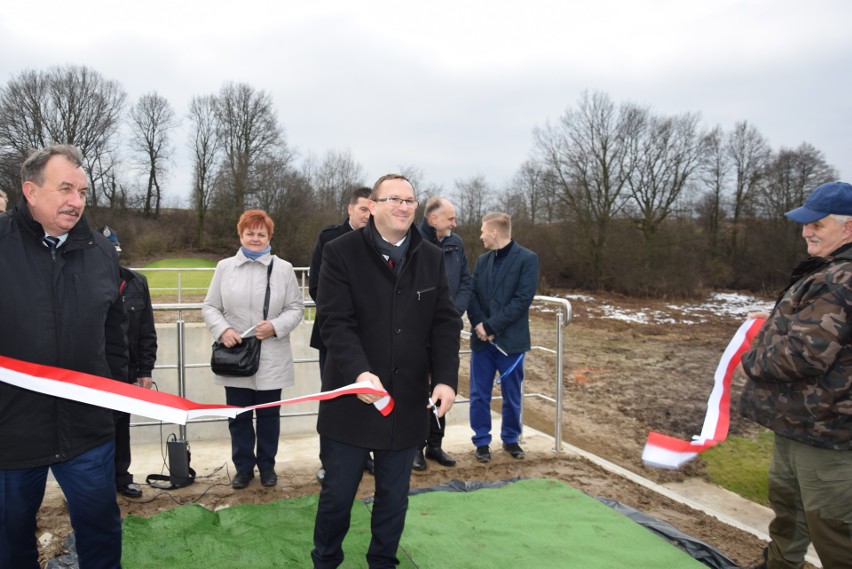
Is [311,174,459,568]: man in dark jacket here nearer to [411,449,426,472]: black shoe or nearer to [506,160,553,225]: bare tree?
[411,449,426,472]: black shoe

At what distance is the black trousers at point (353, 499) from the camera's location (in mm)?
2523

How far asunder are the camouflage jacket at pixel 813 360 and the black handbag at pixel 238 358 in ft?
9.76

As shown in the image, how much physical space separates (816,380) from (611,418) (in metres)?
6.00

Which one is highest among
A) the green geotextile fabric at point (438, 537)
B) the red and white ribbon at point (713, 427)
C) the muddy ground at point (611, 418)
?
the red and white ribbon at point (713, 427)

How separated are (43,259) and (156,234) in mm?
32610

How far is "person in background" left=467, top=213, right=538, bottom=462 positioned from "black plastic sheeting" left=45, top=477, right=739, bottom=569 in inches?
25.7

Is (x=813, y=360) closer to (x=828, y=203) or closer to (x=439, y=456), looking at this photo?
(x=828, y=203)

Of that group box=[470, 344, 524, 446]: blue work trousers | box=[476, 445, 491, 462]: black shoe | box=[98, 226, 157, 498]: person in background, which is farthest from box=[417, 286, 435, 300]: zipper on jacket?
box=[476, 445, 491, 462]: black shoe

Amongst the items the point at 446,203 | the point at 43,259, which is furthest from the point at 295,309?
the point at 43,259

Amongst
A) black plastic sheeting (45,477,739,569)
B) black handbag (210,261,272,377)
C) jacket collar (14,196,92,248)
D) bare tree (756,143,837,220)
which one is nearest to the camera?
jacket collar (14,196,92,248)

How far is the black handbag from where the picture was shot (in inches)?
149

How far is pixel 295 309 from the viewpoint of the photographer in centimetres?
409

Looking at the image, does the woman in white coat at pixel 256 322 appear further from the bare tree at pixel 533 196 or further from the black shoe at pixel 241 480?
the bare tree at pixel 533 196

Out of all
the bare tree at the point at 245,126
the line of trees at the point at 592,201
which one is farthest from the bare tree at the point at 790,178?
the bare tree at the point at 245,126
